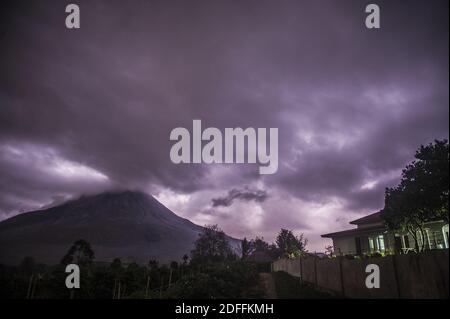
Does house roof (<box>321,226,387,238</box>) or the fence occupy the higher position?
house roof (<box>321,226,387,238</box>)

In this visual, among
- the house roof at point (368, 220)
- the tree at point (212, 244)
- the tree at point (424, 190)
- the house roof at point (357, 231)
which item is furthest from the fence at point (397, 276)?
the tree at point (212, 244)

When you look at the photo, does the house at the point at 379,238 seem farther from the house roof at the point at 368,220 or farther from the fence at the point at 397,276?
the fence at the point at 397,276

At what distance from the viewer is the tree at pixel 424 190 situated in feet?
50.5

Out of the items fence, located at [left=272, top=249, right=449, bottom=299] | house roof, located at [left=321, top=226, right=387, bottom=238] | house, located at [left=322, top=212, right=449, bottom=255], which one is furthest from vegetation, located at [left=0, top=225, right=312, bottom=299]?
house roof, located at [left=321, top=226, right=387, bottom=238]

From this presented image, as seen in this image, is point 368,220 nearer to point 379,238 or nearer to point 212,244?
point 379,238

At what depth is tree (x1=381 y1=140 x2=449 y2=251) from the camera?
1539cm

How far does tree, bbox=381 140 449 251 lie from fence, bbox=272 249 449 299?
14.4 feet

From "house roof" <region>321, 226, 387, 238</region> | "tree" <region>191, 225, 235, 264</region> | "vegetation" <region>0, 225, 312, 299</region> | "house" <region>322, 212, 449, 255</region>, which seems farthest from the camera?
"tree" <region>191, 225, 235, 264</region>

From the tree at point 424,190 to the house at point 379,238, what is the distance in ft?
13.6

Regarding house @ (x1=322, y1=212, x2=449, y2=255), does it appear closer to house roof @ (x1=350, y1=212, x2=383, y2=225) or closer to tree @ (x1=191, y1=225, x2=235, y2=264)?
house roof @ (x1=350, y1=212, x2=383, y2=225)

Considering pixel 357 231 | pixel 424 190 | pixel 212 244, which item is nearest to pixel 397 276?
pixel 424 190
